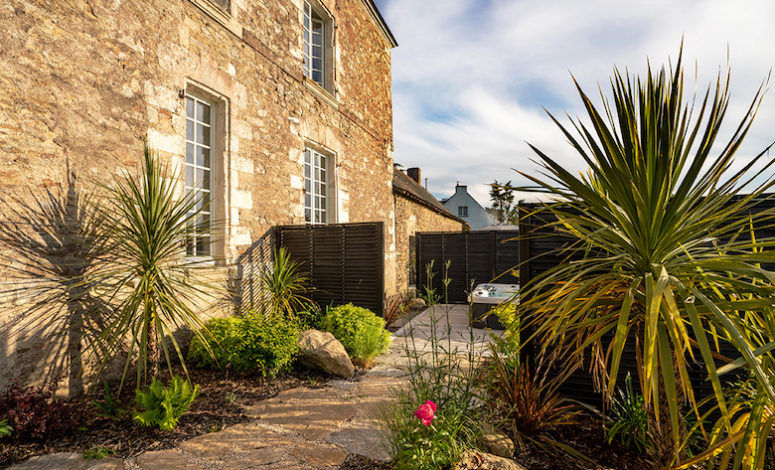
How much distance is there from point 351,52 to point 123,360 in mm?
7363

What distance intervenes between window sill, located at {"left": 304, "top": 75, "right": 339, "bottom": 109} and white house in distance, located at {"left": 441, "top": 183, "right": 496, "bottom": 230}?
26996 millimetres

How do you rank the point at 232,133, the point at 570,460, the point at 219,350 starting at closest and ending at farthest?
the point at 570,460 → the point at 219,350 → the point at 232,133

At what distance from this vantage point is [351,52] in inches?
340

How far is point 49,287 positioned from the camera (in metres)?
3.39

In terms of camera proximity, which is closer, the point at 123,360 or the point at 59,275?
the point at 59,275

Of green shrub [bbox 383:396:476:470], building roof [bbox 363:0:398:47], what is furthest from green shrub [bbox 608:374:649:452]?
building roof [bbox 363:0:398:47]

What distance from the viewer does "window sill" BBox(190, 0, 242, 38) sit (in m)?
4.93

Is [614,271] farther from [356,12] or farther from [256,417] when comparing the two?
[356,12]

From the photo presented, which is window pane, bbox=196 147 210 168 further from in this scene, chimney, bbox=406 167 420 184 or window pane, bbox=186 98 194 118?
chimney, bbox=406 167 420 184

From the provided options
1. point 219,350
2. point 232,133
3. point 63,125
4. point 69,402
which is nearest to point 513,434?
point 219,350

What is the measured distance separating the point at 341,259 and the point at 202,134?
265 cm

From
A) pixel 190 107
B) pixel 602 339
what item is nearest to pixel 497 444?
pixel 602 339

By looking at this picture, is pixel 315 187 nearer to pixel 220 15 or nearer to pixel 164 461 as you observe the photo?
pixel 220 15

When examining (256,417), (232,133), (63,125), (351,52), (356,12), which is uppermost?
(356,12)
